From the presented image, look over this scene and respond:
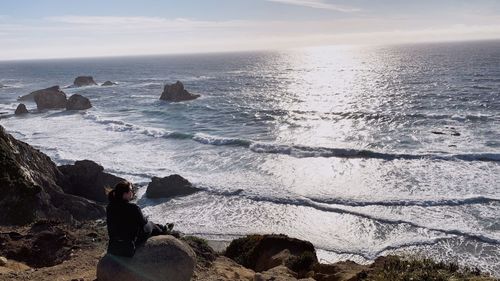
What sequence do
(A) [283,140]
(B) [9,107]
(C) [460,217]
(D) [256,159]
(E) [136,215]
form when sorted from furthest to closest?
(B) [9,107]
(A) [283,140]
(D) [256,159]
(C) [460,217]
(E) [136,215]

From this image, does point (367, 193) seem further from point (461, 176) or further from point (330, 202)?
point (461, 176)

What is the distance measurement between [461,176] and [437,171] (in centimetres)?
143

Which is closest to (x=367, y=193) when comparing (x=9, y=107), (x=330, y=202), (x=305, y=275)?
(x=330, y=202)

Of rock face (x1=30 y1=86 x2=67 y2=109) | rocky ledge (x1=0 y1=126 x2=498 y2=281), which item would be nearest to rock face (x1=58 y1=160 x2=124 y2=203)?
rocky ledge (x1=0 y1=126 x2=498 y2=281)

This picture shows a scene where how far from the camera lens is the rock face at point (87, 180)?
24.1m

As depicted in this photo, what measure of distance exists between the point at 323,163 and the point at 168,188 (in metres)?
10.6

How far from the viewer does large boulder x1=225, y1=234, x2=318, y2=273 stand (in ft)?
43.8

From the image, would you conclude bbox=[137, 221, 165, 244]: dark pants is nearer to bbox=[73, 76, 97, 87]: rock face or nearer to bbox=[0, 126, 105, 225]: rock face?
bbox=[0, 126, 105, 225]: rock face

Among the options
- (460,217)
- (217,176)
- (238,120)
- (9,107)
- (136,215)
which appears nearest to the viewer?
(136,215)

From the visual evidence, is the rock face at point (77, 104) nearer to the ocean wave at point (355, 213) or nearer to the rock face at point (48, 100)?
the rock face at point (48, 100)

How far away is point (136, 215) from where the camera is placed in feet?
27.9

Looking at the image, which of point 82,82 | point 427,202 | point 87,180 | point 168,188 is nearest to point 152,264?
point 168,188

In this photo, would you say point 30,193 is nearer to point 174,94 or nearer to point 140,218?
point 140,218

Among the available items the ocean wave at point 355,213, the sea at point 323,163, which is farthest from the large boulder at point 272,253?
the ocean wave at point 355,213
